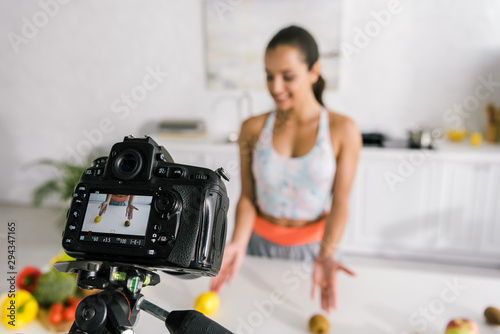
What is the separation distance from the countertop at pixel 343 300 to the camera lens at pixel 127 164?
2.12 ft

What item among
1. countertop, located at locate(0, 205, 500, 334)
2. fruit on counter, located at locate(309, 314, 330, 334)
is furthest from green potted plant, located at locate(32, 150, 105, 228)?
fruit on counter, located at locate(309, 314, 330, 334)

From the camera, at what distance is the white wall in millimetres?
3047

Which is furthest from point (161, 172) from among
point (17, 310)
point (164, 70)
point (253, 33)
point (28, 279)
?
point (164, 70)

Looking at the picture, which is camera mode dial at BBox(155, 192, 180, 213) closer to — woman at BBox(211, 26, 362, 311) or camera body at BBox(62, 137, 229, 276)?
camera body at BBox(62, 137, 229, 276)

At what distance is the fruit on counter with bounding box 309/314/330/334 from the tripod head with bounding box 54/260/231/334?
1.96ft

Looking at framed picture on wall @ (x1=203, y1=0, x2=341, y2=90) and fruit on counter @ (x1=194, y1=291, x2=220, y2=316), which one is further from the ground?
framed picture on wall @ (x1=203, y1=0, x2=341, y2=90)

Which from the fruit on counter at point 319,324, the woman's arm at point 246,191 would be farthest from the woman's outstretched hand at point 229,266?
the fruit on counter at point 319,324

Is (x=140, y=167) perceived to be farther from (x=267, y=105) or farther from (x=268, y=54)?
(x=267, y=105)

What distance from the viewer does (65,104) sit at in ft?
12.3

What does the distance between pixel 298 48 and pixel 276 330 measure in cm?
100

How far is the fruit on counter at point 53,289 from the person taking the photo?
1.18 metres

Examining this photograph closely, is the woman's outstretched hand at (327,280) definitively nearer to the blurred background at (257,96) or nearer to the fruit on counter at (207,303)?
the fruit on counter at (207,303)

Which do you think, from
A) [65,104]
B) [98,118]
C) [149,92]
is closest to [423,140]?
[149,92]

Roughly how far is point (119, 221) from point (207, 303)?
0.66 metres
